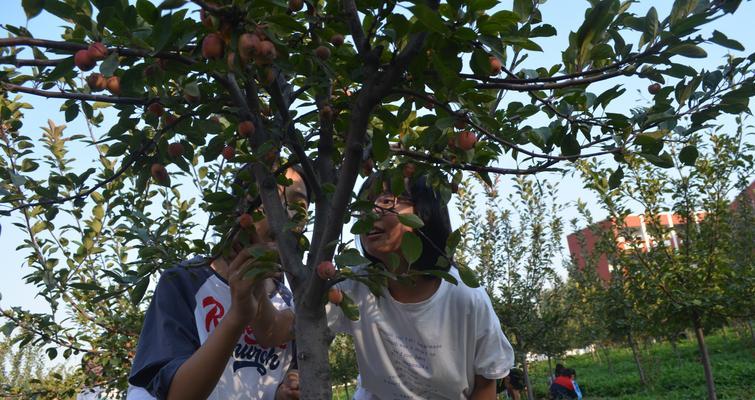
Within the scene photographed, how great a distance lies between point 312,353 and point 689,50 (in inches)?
40.2

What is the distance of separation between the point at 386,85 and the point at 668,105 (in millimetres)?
650

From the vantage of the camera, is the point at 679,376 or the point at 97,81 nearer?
the point at 97,81

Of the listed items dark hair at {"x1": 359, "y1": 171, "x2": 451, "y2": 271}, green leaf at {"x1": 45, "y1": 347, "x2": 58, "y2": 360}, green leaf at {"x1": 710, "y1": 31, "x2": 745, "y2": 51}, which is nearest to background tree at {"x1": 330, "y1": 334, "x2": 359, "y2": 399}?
green leaf at {"x1": 45, "y1": 347, "x2": 58, "y2": 360}

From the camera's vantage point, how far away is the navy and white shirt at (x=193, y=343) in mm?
1724

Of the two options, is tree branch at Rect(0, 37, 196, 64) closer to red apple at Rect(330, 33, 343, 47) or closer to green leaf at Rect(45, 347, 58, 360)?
red apple at Rect(330, 33, 343, 47)

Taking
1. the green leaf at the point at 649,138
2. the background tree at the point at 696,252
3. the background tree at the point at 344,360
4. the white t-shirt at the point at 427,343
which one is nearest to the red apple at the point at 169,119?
the white t-shirt at the point at 427,343

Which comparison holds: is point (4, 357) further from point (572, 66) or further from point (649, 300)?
point (572, 66)

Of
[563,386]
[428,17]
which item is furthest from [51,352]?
[563,386]

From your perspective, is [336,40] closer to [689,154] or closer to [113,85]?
[113,85]

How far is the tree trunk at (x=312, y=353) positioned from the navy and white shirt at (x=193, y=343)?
433 mm

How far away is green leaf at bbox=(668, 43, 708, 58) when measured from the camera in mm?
1189

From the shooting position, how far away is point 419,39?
112 cm

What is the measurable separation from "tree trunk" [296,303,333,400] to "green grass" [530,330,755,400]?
9.56m

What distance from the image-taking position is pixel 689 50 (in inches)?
47.1
